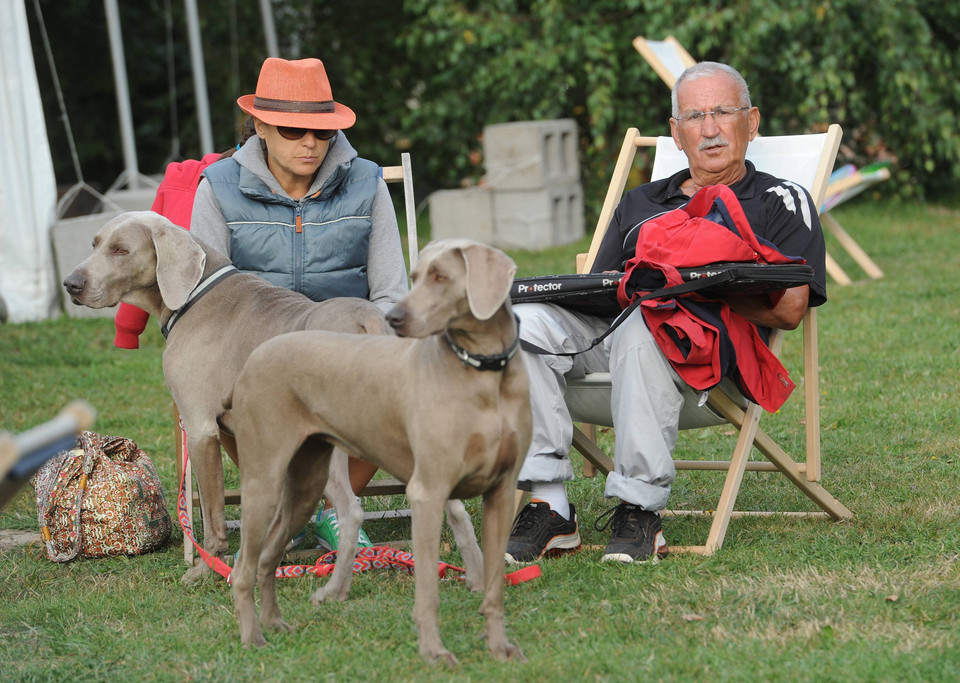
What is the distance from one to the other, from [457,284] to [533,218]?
8.82 m

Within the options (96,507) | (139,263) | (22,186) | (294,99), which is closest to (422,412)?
(139,263)

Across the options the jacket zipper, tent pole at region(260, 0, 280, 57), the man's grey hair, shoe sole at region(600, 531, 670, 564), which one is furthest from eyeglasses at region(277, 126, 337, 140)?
tent pole at region(260, 0, 280, 57)

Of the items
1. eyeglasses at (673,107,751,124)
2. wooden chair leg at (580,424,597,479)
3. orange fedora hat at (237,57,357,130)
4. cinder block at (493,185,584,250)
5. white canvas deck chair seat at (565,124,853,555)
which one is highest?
orange fedora hat at (237,57,357,130)

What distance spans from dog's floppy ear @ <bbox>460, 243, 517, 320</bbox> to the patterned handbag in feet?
6.56

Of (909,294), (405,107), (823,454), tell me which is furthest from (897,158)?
(823,454)

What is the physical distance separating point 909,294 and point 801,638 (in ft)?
19.6

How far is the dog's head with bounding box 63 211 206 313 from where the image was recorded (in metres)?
3.67

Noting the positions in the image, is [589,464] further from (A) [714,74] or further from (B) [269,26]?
(B) [269,26]

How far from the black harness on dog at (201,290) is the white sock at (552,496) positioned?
4.00 feet

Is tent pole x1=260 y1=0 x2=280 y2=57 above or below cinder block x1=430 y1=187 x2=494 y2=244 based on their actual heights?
above

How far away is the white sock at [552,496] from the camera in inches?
153

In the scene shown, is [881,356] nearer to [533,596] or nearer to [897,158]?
[533,596]

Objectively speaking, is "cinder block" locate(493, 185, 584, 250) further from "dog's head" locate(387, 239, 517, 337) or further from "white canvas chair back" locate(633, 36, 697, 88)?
"dog's head" locate(387, 239, 517, 337)

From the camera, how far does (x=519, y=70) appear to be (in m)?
12.0
